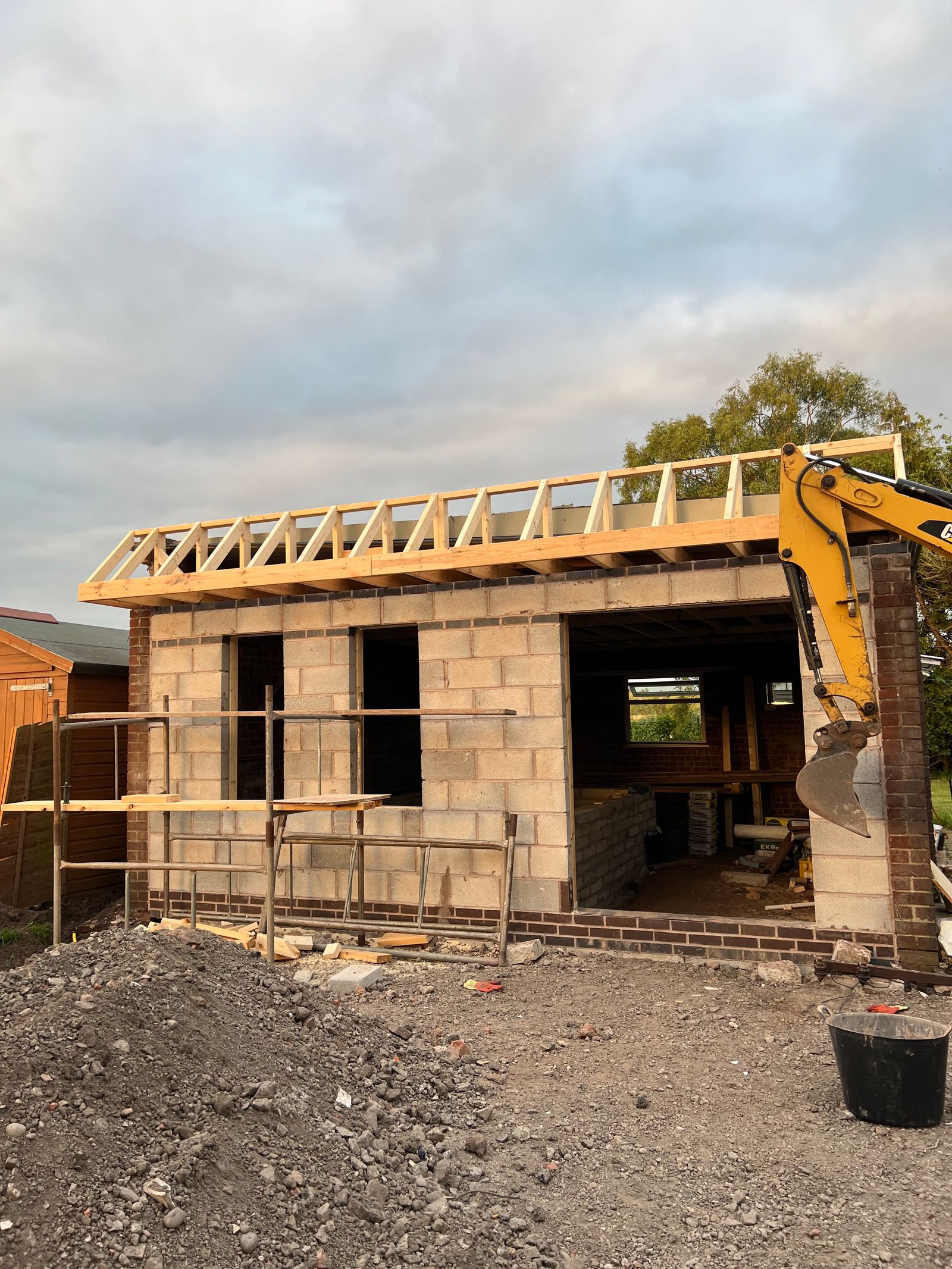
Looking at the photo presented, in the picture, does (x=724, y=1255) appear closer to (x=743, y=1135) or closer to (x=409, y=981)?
(x=743, y=1135)

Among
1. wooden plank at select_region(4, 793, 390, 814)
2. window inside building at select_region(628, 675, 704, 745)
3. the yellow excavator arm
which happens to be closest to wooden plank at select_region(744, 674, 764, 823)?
window inside building at select_region(628, 675, 704, 745)

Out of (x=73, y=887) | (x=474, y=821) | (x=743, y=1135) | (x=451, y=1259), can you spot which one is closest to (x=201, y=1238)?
(x=451, y=1259)

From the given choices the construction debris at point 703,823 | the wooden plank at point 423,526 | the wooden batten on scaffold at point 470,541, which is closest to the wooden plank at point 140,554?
the wooden batten on scaffold at point 470,541

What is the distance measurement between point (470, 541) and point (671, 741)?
830 cm

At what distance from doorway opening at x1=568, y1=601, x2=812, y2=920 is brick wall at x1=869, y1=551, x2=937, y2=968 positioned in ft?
13.9

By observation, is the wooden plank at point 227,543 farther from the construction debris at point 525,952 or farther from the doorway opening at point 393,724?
the construction debris at point 525,952

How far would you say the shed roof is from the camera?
41.7ft

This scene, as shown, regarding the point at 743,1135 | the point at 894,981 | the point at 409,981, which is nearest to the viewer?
the point at 743,1135

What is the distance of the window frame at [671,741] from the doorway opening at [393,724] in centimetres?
409

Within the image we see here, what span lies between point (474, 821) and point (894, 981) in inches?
156

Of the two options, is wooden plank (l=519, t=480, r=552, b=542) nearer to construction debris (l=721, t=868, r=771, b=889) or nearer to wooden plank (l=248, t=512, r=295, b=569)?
wooden plank (l=248, t=512, r=295, b=569)

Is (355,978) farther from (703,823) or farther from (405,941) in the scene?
(703,823)

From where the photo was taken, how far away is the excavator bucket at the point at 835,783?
705 cm

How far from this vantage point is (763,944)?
7.95 m
